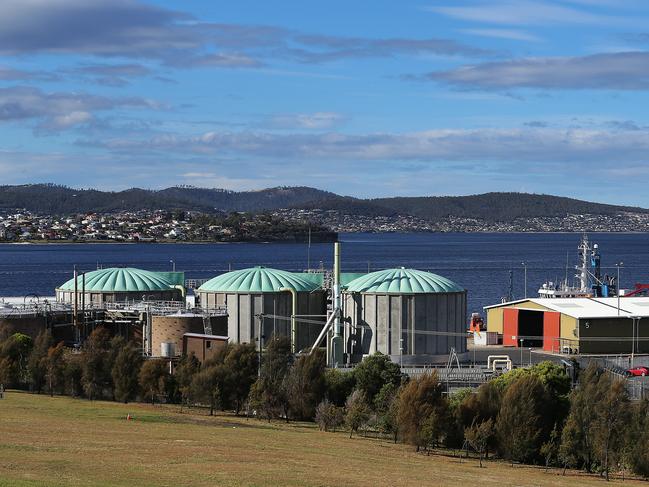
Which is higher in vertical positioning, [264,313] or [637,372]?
[264,313]

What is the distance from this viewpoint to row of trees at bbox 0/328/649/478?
48062mm

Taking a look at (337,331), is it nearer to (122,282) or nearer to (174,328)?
(174,328)

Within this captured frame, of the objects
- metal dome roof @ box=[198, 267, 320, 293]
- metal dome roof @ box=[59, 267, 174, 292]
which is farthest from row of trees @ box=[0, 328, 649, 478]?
metal dome roof @ box=[59, 267, 174, 292]

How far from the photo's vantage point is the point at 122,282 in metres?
82.6

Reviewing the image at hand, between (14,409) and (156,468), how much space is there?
52.3ft

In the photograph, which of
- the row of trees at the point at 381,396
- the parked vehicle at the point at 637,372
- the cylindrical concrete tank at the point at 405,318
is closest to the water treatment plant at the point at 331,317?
the cylindrical concrete tank at the point at 405,318

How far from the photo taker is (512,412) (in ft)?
160

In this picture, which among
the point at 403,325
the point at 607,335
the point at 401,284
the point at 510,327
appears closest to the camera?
the point at 403,325

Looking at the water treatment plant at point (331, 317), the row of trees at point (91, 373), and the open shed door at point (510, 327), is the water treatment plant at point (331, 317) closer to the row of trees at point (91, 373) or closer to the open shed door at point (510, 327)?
the open shed door at point (510, 327)

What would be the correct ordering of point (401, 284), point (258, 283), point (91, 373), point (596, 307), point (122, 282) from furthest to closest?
point (122, 282) < point (596, 307) < point (258, 283) < point (401, 284) < point (91, 373)

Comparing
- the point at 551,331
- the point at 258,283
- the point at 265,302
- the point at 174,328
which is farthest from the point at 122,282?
the point at 551,331

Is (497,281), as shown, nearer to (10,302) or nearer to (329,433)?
(10,302)

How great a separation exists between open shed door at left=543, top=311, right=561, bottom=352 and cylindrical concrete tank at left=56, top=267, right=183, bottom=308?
80.9 ft

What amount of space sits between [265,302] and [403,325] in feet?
29.0
